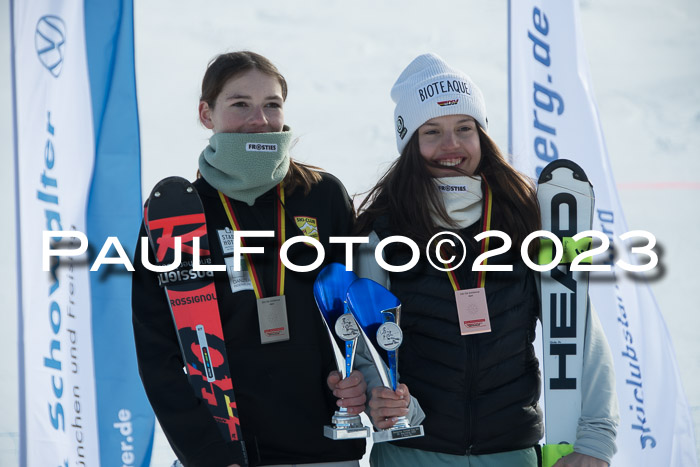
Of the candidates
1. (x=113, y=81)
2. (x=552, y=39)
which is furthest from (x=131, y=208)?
(x=552, y=39)

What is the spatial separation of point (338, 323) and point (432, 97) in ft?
2.43

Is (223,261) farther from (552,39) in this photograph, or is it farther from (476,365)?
(552,39)

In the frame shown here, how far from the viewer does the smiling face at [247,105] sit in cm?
203

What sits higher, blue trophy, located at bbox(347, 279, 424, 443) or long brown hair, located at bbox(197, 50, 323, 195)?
long brown hair, located at bbox(197, 50, 323, 195)

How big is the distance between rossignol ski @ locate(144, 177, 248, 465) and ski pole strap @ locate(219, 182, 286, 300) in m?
0.08

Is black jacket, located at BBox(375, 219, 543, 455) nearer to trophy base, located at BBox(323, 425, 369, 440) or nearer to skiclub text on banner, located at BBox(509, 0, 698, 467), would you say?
trophy base, located at BBox(323, 425, 369, 440)

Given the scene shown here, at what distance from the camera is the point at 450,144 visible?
206 centimetres

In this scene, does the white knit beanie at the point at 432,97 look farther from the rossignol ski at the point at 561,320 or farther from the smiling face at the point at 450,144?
the rossignol ski at the point at 561,320

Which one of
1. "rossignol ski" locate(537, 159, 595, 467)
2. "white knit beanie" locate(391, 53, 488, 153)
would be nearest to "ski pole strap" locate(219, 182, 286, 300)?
"white knit beanie" locate(391, 53, 488, 153)

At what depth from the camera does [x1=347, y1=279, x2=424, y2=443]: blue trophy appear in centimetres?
182

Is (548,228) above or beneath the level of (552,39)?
beneath

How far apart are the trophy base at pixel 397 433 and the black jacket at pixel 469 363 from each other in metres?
0.10

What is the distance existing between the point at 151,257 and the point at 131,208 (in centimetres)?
185

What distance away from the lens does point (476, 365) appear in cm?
188
